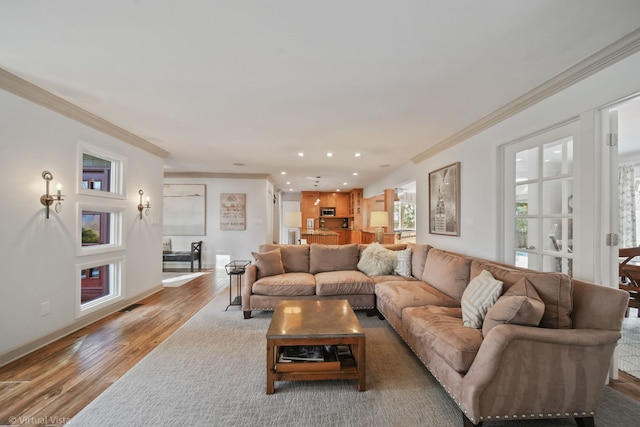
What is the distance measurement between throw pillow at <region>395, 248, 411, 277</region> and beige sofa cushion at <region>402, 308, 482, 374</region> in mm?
1313

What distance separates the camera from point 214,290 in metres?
4.88

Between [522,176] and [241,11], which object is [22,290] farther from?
[522,176]

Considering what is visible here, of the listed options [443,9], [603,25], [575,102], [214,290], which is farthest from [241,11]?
[214,290]

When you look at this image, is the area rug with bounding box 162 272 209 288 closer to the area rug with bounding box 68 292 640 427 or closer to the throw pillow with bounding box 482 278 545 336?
the area rug with bounding box 68 292 640 427

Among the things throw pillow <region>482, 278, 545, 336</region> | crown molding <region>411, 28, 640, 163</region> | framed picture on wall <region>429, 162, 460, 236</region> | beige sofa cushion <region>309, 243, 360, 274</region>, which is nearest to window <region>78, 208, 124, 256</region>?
beige sofa cushion <region>309, 243, 360, 274</region>

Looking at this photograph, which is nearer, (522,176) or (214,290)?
(522,176)

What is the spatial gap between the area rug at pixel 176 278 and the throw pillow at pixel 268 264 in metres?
2.45

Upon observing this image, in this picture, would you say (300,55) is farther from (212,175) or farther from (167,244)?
(167,244)

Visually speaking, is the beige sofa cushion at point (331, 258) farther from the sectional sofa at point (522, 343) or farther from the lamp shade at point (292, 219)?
the lamp shade at point (292, 219)

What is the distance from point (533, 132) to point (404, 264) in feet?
6.99

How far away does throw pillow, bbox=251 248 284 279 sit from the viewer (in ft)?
12.3

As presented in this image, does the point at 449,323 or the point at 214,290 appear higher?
the point at 449,323

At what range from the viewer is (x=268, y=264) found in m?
3.80

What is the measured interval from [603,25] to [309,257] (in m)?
Answer: 3.70
